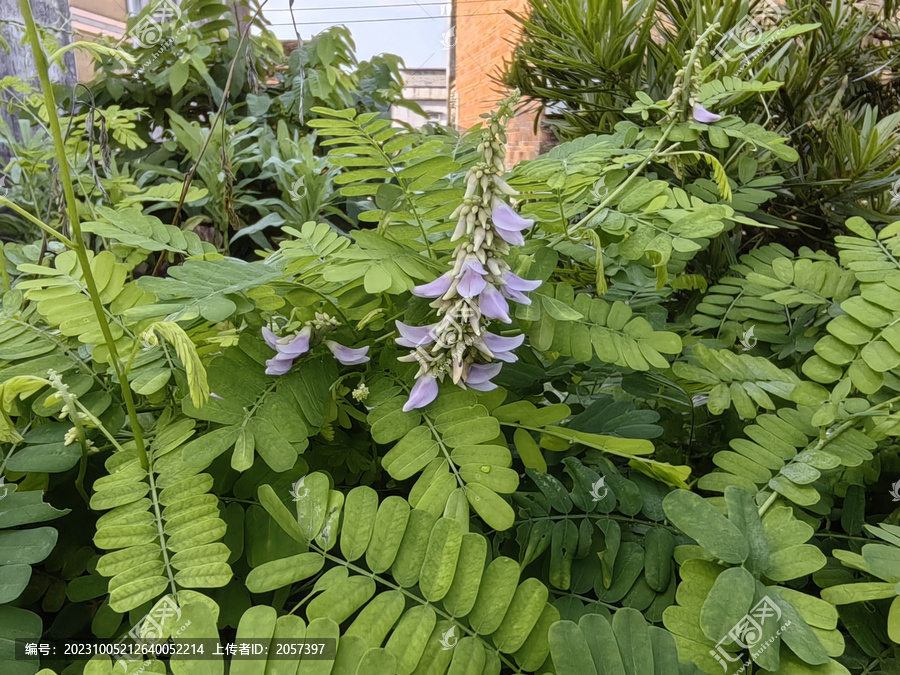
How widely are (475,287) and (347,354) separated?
0.13 metres

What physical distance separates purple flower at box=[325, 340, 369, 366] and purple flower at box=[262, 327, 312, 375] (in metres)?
0.02

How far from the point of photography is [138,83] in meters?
1.37

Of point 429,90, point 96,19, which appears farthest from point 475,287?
point 429,90

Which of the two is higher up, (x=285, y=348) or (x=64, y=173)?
(x=64, y=173)

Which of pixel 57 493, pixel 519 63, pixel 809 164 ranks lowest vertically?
pixel 57 493

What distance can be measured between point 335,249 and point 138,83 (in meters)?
1.26

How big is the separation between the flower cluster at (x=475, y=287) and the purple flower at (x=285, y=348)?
8 centimetres

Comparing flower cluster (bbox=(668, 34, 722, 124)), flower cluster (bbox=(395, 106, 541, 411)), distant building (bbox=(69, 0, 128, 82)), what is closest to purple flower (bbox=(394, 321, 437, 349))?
flower cluster (bbox=(395, 106, 541, 411))

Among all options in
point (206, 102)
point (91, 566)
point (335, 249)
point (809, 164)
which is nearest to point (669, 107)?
point (335, 249)

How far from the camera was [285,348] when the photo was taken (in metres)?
0.41

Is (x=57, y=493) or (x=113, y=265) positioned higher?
(x=113, y=265)

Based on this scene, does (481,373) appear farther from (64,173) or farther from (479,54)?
(479,54)

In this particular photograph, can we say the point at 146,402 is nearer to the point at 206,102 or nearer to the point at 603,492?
the point at 603,492

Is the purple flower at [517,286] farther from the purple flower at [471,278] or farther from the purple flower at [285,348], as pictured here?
the purple flower at [285,348]
